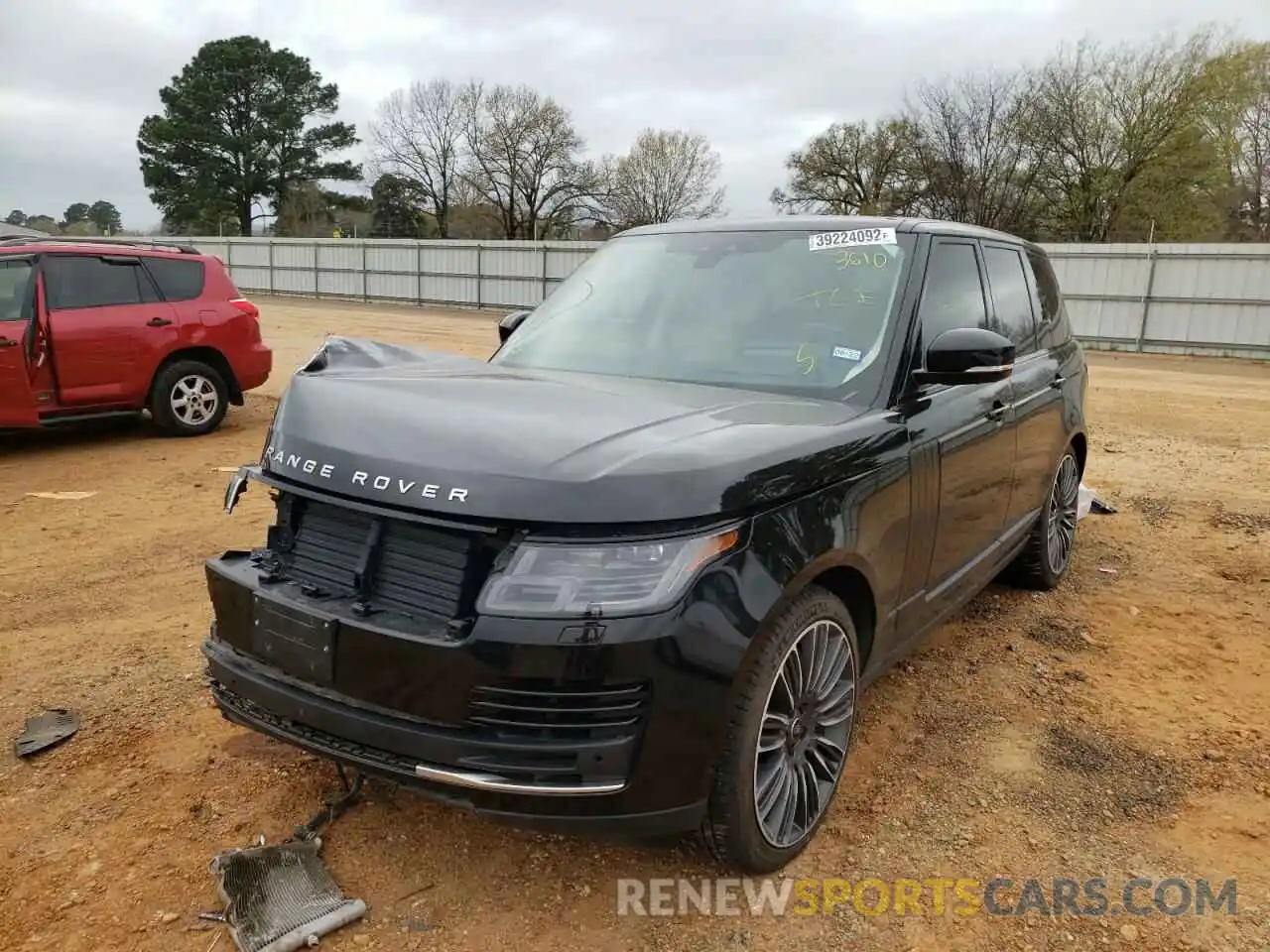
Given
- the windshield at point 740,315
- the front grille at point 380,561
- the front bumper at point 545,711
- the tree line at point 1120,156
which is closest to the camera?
the front bumper at point 545,711

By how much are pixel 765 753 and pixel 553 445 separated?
1025 mm

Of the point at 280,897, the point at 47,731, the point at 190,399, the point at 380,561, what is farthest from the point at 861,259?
the point at 190,399

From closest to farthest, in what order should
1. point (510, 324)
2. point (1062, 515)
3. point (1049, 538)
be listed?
point (510, 324)
point (1049, 538)
point (1062, 515)

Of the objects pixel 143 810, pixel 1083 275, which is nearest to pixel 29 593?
pixel 143 810

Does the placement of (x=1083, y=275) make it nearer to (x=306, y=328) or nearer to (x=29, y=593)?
(x=306, y=328)

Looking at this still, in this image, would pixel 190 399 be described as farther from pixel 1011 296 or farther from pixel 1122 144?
pixel 1122 144

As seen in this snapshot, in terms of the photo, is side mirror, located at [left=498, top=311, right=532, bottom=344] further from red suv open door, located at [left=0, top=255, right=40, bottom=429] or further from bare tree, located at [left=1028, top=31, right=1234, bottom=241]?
bare tree, located at [left=1028, top=31, right=1234, bottom=241]

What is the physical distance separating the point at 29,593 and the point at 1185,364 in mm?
20944

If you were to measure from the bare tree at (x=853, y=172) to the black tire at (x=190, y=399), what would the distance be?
34527mm

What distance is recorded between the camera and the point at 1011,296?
4.43 metres

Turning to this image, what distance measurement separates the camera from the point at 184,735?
11.0 ft

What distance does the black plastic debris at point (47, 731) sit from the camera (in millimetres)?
3247

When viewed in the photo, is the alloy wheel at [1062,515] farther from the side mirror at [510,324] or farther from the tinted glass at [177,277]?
the tinted glass at [177,277]

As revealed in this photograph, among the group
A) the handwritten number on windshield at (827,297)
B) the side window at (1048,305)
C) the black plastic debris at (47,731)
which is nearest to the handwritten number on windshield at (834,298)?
the handwritten number on windshield at (827,297)
